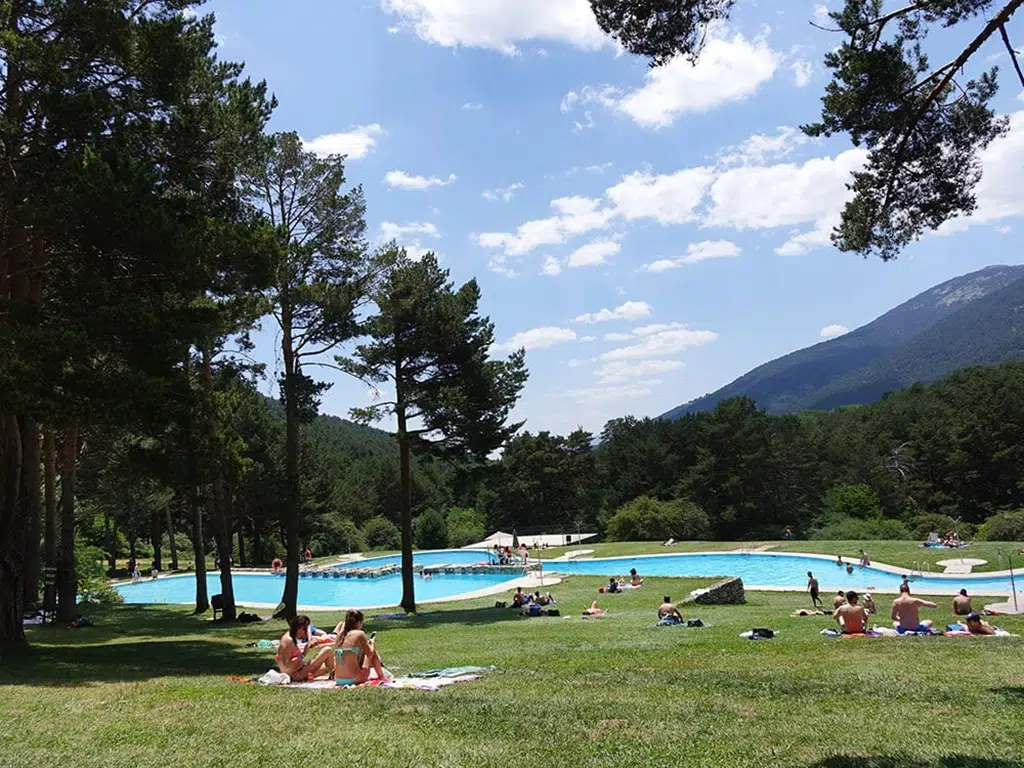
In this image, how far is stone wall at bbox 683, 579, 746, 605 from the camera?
19094 millimetres

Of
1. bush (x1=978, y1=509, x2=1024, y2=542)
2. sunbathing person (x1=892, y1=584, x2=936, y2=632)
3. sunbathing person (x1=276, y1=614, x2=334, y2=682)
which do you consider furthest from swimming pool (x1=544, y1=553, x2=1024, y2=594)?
sunbathing person (x1=276, y1=614, x2=334, y2=682)

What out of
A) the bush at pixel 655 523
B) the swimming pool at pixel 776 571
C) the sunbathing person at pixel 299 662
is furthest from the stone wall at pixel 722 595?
the bush at pixel 655 523

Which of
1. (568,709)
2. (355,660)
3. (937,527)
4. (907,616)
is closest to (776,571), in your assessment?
(937,527)

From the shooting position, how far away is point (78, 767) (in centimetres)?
505

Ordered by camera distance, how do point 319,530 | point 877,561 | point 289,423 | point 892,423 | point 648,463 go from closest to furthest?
point 289,423, point 877,561, point 319,530, point 648,463, point 892,423

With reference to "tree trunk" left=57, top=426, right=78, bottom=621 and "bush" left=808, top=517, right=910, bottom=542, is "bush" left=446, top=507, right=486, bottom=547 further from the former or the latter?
"tree trunk" left=57, top=426, right=78, bottom=621

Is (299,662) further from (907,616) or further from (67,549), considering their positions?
(67,549)

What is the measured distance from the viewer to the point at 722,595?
19422mm

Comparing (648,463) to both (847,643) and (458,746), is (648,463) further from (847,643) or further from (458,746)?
(458,746)

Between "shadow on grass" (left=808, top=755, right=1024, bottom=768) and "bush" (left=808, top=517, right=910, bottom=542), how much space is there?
37882 millimetres

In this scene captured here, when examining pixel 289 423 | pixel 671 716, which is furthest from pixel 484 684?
pixel 289 423

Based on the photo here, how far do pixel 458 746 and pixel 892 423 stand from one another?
72.8 meters

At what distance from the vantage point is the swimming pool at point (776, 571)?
944 inches

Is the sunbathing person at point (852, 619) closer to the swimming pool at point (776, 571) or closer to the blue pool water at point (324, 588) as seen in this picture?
the swimming pool at point (776, 571)
